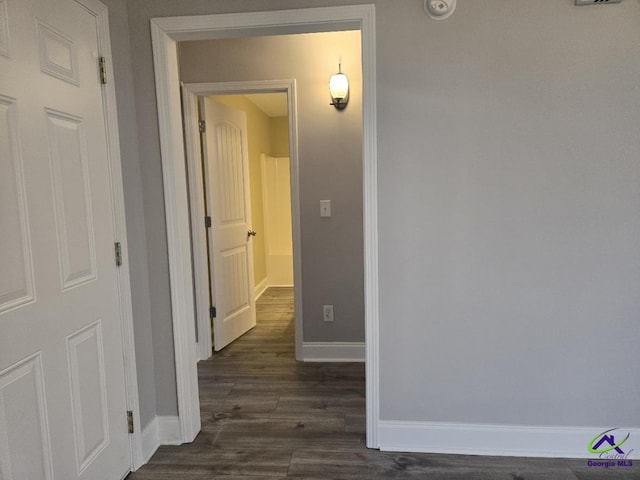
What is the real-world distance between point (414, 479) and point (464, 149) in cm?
151

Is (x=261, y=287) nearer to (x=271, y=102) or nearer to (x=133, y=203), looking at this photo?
(x=271, y=102)

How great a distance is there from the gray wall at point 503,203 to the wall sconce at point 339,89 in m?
0.97

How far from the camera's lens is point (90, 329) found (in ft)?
5.21

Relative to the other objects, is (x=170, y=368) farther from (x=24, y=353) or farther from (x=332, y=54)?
(x=332, y=54)

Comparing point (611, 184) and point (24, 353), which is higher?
point (611, 184)

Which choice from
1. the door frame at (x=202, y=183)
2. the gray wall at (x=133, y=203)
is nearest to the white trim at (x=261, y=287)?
the door frame at (x=202, y=183)

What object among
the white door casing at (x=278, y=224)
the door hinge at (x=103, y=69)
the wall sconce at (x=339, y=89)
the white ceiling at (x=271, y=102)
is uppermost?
the white ceiling at (x=271, y=102)

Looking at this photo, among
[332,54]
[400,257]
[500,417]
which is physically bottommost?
[500,417]

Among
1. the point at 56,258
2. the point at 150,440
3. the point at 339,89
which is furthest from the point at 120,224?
the point at 339,89

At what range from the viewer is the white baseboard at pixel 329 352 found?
3.13m

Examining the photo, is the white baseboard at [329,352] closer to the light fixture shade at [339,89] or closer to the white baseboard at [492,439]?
the white baseboard at [492,439]

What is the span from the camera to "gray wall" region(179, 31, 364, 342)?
290 centimetres

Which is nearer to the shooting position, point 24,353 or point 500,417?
point 24,353

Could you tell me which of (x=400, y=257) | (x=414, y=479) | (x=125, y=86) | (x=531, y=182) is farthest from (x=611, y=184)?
(x=125, y=86)
